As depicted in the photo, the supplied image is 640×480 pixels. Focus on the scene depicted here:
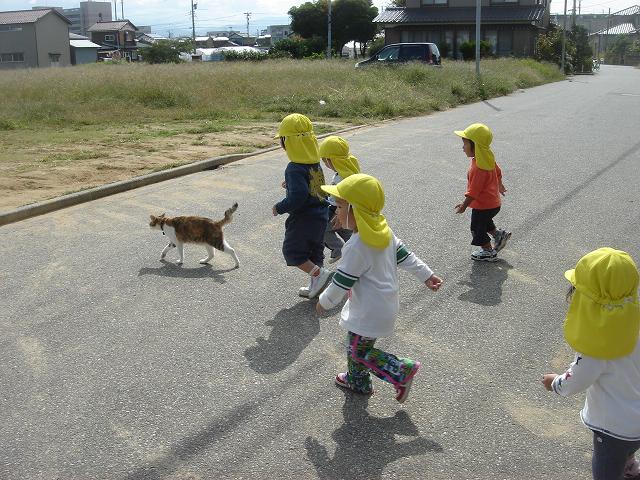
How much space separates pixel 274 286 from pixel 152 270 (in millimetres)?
1210

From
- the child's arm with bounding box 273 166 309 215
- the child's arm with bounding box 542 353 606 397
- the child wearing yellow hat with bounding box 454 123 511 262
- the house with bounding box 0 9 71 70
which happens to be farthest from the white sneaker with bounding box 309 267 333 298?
the house with bounding box 0 9 71 70

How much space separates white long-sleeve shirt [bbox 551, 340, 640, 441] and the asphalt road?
617mm

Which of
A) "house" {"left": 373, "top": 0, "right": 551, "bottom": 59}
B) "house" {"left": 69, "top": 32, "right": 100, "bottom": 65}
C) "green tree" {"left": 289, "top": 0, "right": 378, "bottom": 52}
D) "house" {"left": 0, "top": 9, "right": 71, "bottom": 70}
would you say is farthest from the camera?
"house" {"left": 69, "top": 32, "right": 100, "bottom": 65}

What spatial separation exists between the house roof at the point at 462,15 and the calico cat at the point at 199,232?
4405cm

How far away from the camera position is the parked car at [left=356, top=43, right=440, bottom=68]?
28.2 metres

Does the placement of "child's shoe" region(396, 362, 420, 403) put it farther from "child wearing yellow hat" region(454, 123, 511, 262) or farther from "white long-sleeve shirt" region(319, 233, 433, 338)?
"child wearing yellow hat" region(454, 123, 511, 262)

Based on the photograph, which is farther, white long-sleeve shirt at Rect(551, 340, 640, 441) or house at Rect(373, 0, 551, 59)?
house at Rect(373, 0, 551, 59)

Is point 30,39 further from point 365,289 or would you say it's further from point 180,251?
point 365,289

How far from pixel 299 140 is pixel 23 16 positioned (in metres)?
69.0

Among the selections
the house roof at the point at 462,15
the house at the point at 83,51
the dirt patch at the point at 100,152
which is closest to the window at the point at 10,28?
the house at the point at 83,51

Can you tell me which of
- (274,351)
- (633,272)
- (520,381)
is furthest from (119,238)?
(633,272)

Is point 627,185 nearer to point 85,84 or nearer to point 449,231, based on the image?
point 449,231

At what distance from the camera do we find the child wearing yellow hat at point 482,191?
587cm

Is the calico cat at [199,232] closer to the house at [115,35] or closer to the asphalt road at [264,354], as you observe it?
the asphalt road at [264,354]
